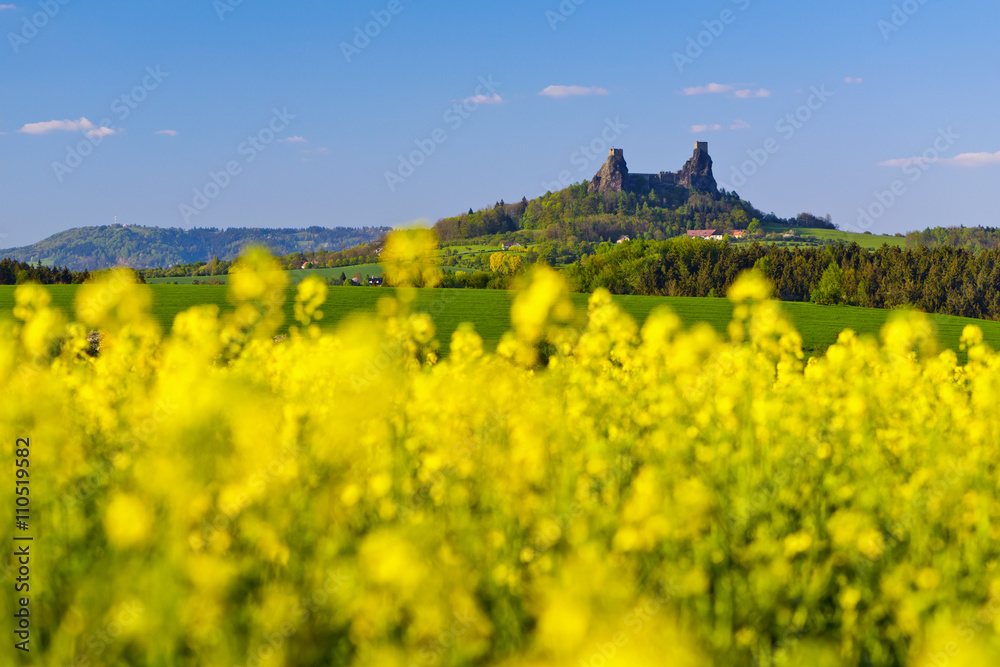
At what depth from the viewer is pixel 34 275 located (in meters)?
55.8

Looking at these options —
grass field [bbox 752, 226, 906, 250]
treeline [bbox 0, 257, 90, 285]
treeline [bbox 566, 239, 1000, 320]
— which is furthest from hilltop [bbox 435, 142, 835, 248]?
treeline [bbox 0, 257, 90, 285]

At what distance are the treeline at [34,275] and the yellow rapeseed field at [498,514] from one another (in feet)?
182

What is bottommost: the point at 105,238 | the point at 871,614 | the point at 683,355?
the point at 871,614

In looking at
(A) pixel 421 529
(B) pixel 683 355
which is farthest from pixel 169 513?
(B) pixel 683 355

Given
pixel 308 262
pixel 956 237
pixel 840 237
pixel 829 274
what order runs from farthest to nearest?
pixel 840 237, pixel 956 237, pixel 308 262, pixel 829 274

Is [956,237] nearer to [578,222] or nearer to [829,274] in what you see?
[578,222]

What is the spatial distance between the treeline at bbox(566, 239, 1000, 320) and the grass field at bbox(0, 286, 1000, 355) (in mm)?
8666

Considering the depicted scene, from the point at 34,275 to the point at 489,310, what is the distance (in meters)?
37.0

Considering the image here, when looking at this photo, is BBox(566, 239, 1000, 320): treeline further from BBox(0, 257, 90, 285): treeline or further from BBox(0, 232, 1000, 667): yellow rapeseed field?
BBox(0, 232, 1000, 667): yellow rapeseed field

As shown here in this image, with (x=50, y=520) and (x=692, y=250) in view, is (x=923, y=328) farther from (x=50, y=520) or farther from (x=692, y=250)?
(x=692, y=250)

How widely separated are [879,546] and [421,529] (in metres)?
3.00

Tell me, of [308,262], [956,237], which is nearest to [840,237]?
[956,237]

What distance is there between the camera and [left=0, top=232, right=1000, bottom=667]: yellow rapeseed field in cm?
367

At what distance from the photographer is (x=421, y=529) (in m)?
4.12
